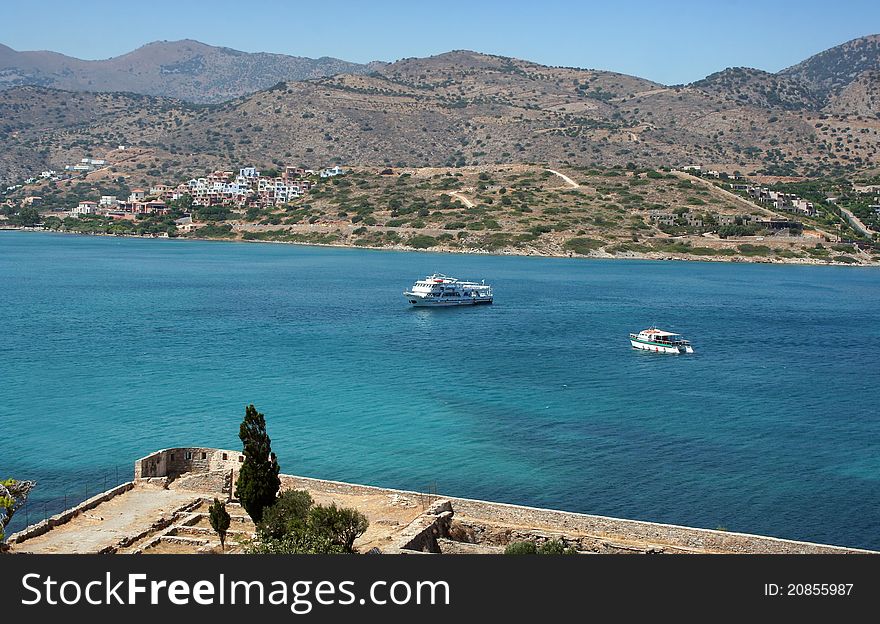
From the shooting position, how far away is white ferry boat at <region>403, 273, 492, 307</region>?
70250mm

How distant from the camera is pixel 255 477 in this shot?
1892cm

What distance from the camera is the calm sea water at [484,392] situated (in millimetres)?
27047

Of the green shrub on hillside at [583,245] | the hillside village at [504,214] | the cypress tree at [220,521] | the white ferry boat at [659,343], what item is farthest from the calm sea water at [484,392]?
the hillside village at [504,214]

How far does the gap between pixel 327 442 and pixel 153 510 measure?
421 inches

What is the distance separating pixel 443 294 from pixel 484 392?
31.3m

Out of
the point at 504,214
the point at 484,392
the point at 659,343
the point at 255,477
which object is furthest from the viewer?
the point at 504,214

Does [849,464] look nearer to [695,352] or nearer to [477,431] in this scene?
[477,431]

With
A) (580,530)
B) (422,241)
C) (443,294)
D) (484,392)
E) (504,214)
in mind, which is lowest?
(484,392)

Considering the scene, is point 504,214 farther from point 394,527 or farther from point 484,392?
point 394,527

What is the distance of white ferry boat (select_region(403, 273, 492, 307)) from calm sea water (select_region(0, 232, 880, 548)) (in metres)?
1.51

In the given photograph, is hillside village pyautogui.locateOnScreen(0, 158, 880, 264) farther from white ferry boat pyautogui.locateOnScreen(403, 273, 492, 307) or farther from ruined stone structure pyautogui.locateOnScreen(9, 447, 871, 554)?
ruined stone structure pyautogui.locateOnScreen(9, 447, 871, 554)

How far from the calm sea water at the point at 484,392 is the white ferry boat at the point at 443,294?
1.51 meters

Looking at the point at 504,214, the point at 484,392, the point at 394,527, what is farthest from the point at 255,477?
the point at 504,214

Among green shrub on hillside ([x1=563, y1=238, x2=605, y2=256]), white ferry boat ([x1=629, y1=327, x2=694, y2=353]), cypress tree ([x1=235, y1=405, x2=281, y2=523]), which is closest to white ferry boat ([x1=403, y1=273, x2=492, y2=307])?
white ferry boat ([x1=629, y1=327, x2=694, y2=353])
